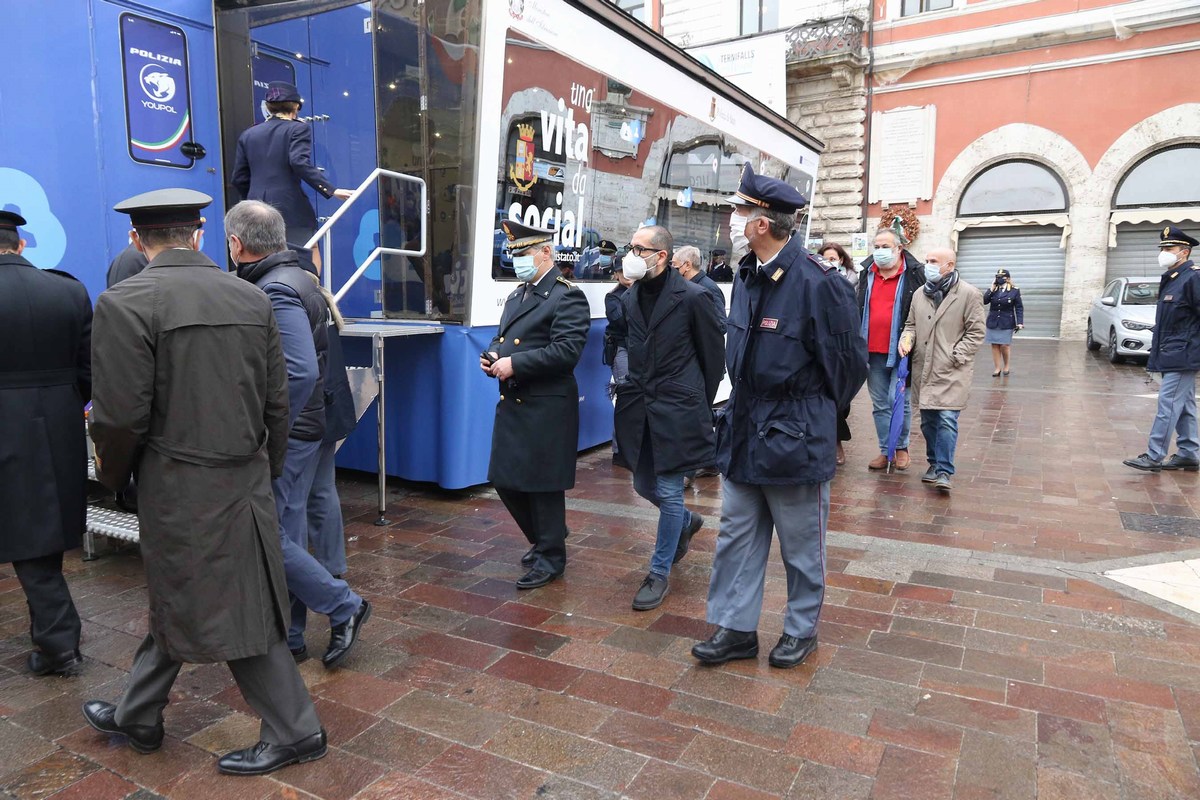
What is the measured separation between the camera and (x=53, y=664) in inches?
128

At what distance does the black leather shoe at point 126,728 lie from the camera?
8.73ft

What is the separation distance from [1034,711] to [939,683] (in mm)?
325

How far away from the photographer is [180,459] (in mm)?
2330

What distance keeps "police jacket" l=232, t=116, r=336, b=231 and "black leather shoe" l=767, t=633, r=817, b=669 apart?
3.74 m

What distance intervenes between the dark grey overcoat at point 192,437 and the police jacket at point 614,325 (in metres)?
3.94

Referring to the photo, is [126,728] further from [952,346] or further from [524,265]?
[952,346]

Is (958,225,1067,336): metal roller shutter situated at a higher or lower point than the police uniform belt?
higher

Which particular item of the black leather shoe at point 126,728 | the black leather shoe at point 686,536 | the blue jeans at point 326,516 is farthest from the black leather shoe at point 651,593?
the black leather shoe at point 126,728

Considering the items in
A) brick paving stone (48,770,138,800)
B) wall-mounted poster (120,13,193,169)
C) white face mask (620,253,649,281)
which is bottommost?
brick paving stone (48,770,138,800)

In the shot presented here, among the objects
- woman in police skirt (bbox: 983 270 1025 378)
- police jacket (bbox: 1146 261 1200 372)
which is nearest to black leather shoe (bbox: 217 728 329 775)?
police jacket (bbox: 1146 261 1200 372)

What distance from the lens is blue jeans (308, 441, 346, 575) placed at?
12.1 ft

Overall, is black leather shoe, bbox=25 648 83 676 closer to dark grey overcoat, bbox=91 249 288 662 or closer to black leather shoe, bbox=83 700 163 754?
black leather shoe, bbox=83 700 163 754

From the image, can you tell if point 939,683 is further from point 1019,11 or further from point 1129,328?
point 1019,11

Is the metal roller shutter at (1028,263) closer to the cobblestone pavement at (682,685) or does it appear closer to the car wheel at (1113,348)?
the car wheel at (1113,348)
